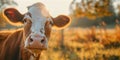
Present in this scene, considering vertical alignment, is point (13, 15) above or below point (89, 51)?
above

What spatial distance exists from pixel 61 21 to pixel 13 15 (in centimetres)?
94

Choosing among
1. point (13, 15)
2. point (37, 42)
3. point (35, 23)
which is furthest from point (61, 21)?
point (37, 42)

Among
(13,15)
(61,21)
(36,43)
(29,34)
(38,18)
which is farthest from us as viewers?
(61,21)

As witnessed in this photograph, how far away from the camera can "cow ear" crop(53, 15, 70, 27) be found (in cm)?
699

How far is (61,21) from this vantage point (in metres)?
7.13

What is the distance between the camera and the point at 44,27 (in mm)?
6246

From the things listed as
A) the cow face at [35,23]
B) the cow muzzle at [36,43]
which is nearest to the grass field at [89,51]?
the cow face at [35,23]

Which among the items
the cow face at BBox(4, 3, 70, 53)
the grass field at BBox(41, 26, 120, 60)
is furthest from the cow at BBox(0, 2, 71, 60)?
the grass field at BBox(41, 26, 120, 60)

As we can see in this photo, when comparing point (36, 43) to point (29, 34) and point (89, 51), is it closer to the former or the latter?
point (29, 34)

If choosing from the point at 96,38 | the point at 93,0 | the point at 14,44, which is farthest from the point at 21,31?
the point at 96,38

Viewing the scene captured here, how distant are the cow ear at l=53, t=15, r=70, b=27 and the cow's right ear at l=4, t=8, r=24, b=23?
26.2 inches

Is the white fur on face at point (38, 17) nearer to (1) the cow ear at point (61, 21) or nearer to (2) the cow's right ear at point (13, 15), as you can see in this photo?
(2) the cow's right ear at point (13, 15)

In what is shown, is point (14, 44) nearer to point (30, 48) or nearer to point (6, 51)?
point (6, 51)

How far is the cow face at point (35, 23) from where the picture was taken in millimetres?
5906
